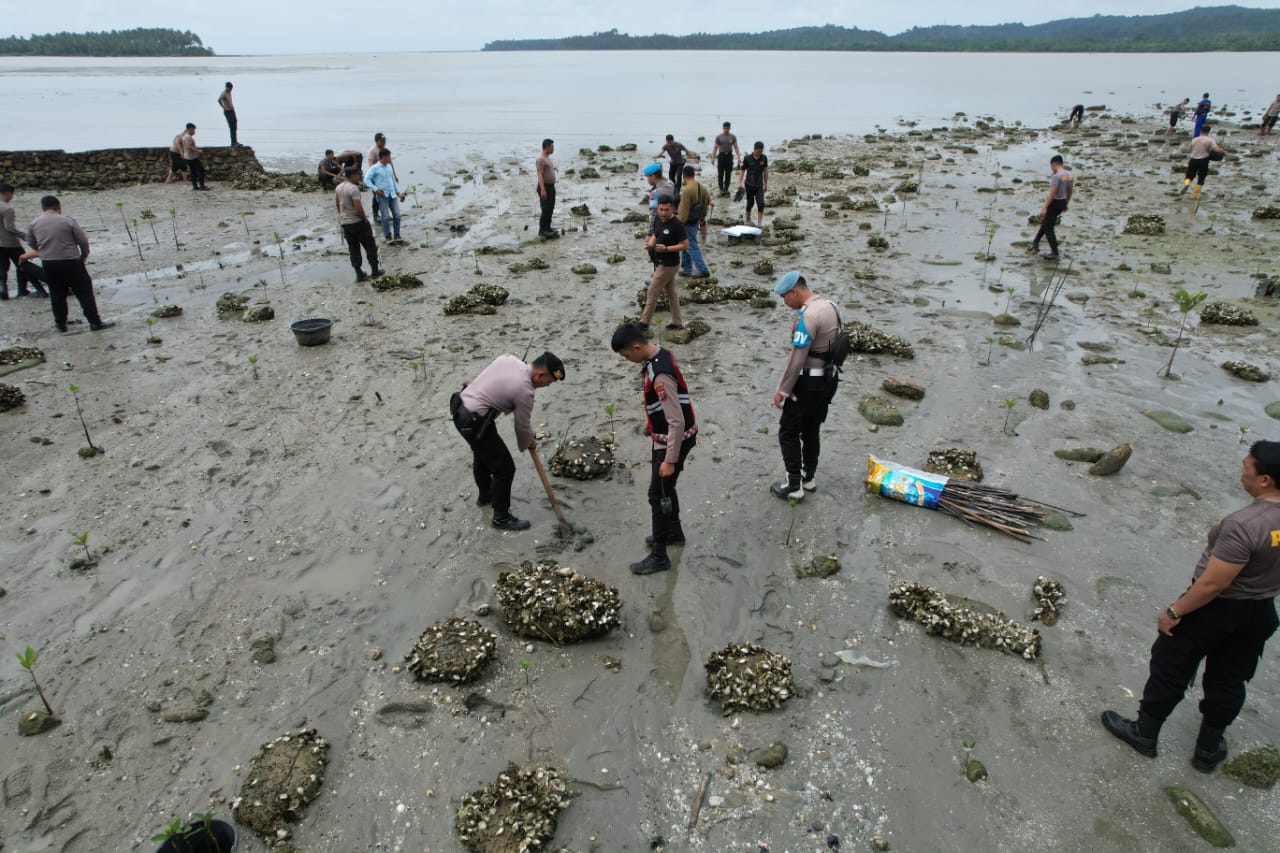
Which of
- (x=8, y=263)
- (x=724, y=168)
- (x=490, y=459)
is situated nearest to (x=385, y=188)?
(x=8, y=263)

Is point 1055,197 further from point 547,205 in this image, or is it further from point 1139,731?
point 1139,731

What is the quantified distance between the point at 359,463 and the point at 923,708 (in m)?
6.52

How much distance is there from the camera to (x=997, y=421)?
349 inches

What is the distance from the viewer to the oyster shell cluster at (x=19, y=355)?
Result: 10.4 m

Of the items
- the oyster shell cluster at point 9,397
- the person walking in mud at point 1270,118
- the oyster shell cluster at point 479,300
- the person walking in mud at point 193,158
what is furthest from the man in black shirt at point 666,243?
the person walking in mud at point 1270,118

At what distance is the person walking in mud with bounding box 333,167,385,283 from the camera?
43.0 feet

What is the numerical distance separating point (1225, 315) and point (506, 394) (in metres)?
12.4

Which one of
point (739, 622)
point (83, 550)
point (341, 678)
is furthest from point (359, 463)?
point (739, 622)

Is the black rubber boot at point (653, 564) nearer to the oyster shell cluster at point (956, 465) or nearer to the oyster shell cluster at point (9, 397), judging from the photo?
the oyster shell cluster at point (956, 465)

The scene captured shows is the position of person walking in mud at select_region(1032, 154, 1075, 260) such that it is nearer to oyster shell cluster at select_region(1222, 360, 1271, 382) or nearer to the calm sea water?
oyster shell cluster at select_region(1222, 360, 1271, 382)

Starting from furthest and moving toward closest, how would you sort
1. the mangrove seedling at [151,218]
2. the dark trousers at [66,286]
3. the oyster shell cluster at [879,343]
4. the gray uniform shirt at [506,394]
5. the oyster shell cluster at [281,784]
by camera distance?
the mangrove seedling at [151,218]
the dark trousers at [66,286]
the oyster shell cluster at [879,343]
the gray uniform shirt at [506,394]
the oyster shell cluster at [281,784]

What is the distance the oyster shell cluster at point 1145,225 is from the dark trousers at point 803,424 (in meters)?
15.1

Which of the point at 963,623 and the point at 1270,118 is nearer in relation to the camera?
the point at 963,623

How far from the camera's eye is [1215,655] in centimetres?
426
